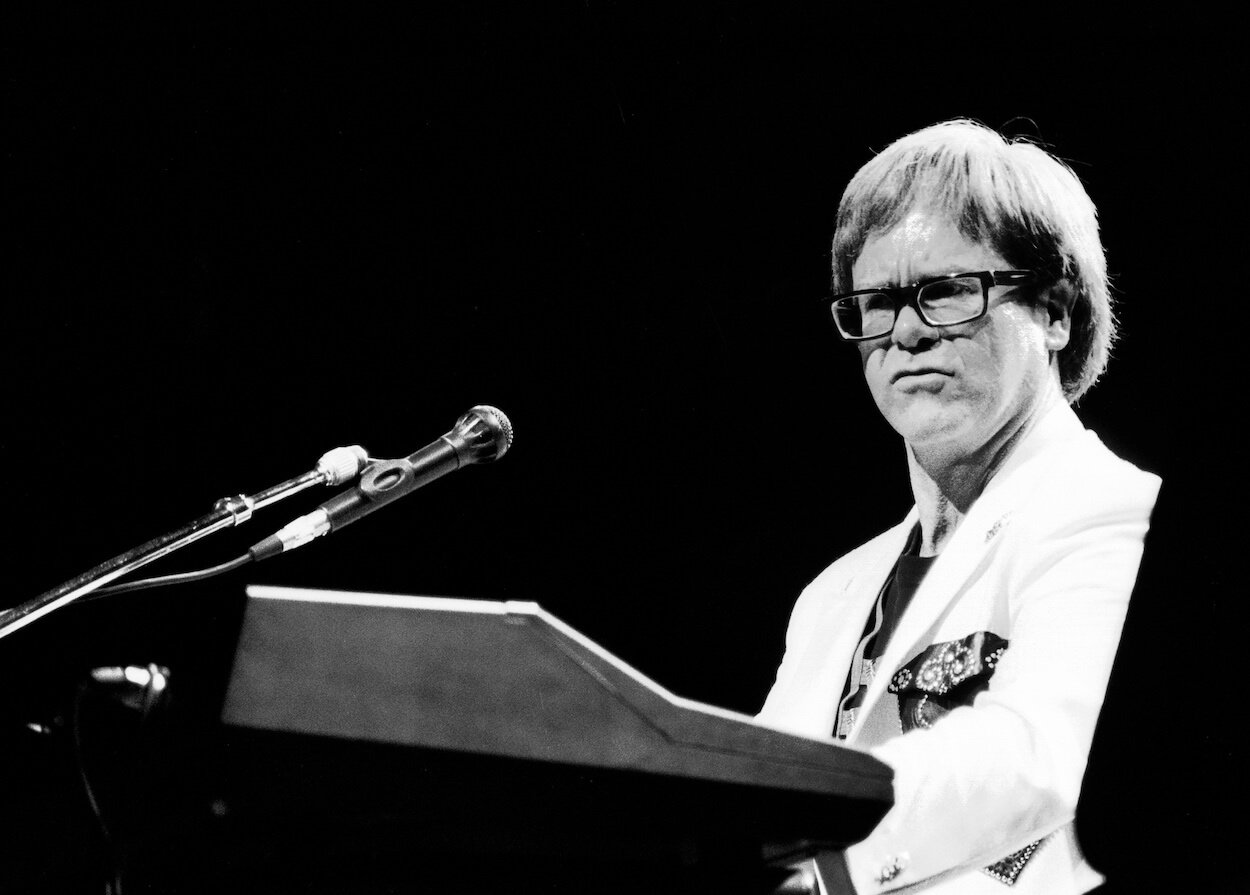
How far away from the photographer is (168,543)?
4.78 ft

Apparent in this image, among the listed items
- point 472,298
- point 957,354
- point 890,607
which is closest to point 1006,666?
point 890,607

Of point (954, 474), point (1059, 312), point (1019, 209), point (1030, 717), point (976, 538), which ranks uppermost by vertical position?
point (1019, 209)

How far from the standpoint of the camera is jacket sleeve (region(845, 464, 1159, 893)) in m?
1.22

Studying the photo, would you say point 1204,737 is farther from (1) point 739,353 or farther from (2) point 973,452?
(1) point 739,353

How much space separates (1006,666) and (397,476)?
0.88 m

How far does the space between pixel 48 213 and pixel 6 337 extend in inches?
11.8

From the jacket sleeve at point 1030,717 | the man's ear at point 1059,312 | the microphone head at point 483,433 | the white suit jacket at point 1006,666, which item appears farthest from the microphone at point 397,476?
the man's ear at point 1059,312

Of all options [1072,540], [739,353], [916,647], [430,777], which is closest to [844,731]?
[916,647]

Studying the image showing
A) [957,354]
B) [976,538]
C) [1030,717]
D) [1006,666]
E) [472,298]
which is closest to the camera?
[1030,717]

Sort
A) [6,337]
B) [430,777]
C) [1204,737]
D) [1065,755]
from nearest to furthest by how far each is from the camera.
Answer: [430,777] → [1065,755] → [1204,737] → [6,337]

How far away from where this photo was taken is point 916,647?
69.1 inches

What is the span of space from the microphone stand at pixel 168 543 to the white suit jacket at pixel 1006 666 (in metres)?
0.71

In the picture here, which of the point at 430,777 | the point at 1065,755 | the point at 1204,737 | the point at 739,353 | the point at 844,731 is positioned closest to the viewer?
the point at 430,777

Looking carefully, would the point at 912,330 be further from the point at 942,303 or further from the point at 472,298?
the point at 472,298
